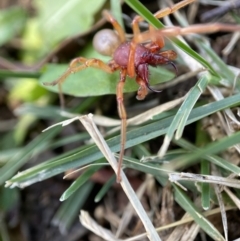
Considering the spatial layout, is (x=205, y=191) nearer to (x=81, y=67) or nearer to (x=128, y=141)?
(x=128, y=141)

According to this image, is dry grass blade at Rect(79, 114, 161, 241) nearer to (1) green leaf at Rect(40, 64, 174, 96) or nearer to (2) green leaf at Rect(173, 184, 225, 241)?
(2) green leaf at Rect(173, 184, 225, 241)

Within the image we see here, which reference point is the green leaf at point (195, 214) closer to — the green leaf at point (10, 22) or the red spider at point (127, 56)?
the red spider at point (127, 56)

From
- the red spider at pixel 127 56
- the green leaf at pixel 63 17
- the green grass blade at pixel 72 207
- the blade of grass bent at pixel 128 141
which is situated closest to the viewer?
the blade of grass bent at pixel 128 141

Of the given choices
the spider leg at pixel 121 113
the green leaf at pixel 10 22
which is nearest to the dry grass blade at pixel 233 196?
the spider leg at pixel 121 113

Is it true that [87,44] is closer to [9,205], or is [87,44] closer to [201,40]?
[201,40]

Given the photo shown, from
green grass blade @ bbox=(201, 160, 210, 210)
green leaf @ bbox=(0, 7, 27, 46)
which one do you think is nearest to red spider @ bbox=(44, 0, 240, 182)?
green grass blade @ bbox=(201, 160, 210, 210)

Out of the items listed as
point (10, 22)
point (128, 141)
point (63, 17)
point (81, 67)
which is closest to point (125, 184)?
point (128, 141)

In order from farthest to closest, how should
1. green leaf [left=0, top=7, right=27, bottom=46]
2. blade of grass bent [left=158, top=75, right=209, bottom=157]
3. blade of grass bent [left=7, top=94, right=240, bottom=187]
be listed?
1. green leaf [left=0, top=7, right=27, bottom=46]
2. blade of grass bent [left=7, top=94, right=240, bottom=187]
3. blade of grass bent [left=158, top=75, right=209, bottom=157]
